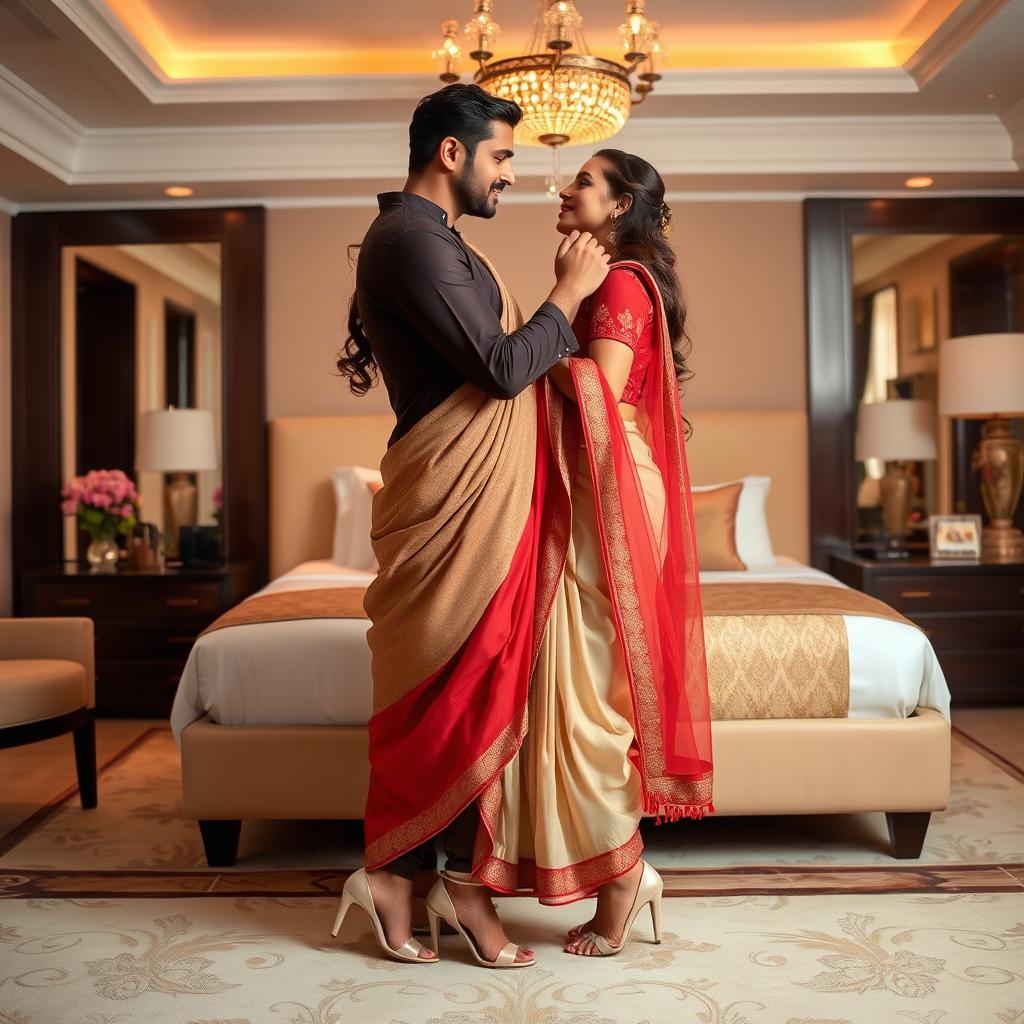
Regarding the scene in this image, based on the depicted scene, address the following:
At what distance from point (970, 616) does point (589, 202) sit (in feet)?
9.94

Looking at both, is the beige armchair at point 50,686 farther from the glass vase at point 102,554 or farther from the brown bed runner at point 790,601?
the brown bed runner at point 790,601

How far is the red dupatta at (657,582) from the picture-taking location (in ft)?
7.53

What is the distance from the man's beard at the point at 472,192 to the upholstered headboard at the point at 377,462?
2.96 meters

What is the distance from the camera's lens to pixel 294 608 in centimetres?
328

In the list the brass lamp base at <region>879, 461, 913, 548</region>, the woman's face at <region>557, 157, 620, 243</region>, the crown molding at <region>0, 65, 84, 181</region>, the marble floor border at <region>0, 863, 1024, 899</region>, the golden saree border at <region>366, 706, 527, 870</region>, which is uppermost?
the crown molding at <region>0, 65, 84, 181</region>

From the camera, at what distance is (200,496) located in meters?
5.47

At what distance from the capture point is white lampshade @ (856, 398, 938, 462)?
5125mm

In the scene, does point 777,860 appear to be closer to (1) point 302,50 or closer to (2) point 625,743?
(2) point 625,743

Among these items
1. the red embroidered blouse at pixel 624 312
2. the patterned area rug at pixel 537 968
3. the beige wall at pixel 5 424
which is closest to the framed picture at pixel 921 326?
the patterned area rug at pixel 537 968

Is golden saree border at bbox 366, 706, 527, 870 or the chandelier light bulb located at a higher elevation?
the chandelier light bulb

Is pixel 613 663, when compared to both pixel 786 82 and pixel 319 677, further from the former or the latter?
pixel 786 82

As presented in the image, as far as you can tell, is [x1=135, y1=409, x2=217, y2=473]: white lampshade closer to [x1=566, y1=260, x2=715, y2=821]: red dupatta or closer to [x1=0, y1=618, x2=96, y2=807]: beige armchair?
[x1=0, y1=618, x2=96, y2=807]: beige armchair

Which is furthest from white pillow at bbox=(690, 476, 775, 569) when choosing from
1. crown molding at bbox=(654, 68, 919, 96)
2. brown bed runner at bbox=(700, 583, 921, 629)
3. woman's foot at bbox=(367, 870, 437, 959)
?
woman's foot at bbox=(367, 870, 437, 959)

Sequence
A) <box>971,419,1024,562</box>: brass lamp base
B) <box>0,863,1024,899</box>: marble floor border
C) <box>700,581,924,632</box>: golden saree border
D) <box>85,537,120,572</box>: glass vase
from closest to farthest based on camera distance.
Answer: <box>0,863,1024,899</box>: marble floor border → <box>700,581,924,632</box>: golden saree border → <box>971,419,1024,562</box>: brass lamp base → <box>85,537,120,572</box>: glass vase
